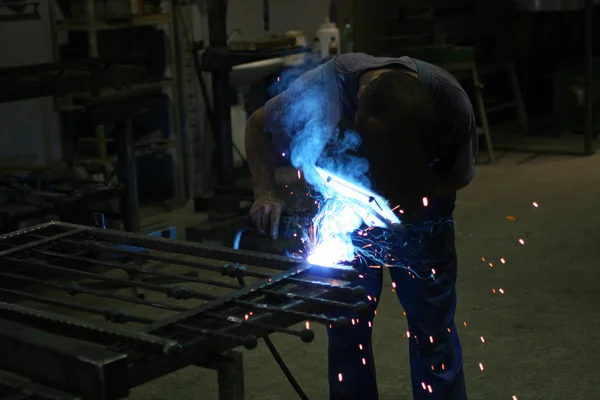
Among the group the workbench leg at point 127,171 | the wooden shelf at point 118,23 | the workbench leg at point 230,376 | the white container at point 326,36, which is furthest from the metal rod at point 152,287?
the white container at point 326,36

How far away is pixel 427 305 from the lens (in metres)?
2.67

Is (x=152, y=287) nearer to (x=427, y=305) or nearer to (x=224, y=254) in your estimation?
(x=224, y=254)

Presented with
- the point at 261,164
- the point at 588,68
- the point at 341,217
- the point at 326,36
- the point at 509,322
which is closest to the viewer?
the point at 261,164

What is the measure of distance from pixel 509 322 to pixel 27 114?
3.29m

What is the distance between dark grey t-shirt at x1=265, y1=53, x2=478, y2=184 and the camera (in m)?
2.50

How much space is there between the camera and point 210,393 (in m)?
3.39

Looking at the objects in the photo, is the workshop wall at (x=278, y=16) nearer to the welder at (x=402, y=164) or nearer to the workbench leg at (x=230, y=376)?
the welder at (x=402, y=164)

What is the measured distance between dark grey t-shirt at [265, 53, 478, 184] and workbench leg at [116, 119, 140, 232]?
224 cm

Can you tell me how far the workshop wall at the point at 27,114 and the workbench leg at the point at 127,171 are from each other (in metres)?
0.95

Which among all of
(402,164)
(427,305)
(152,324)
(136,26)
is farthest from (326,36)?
(152,324)

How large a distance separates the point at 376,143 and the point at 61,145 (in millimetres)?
3828

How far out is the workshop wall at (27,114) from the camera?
17.6 feet

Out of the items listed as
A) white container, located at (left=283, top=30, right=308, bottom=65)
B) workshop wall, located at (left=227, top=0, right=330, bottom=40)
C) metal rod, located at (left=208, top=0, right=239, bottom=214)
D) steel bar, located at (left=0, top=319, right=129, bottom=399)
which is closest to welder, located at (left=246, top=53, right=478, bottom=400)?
steel bar, located at (left=0, top=319, right=129, bottom=399)

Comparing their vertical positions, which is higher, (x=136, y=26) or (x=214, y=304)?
(x=136, y=26)
